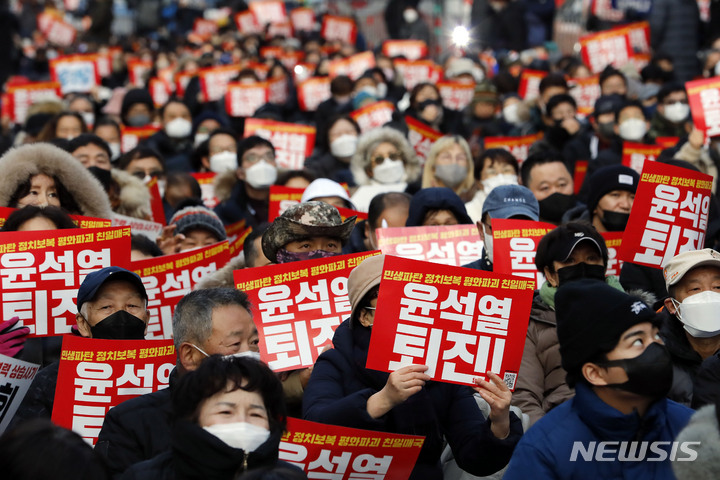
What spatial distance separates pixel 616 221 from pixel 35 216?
3.72 m

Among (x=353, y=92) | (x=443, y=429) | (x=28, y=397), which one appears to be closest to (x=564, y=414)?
(x=443, y=429)

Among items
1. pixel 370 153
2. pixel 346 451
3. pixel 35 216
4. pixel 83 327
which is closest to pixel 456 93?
pixel 370 153

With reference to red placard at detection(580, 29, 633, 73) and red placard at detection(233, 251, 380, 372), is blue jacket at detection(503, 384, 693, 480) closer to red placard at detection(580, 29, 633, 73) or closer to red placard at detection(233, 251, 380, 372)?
red placard at detection(233, 251, 380, 372)

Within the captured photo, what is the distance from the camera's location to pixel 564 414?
3.70 m

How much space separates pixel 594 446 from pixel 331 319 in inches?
91.3

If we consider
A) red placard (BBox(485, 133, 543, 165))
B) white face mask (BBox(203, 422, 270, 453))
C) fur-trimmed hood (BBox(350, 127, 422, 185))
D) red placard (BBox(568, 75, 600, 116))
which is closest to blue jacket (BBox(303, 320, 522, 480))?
white face mask (BBox(203, 422, 270, 453))

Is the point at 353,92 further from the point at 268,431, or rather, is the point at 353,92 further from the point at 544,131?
the point at 268,431

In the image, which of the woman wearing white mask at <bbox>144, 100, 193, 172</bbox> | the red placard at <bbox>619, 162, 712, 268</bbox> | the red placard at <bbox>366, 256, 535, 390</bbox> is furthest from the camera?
the woman wearing white mask at <bbox>144, 100, 193, 172</bbox>

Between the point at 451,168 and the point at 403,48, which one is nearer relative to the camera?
the point at 451,168

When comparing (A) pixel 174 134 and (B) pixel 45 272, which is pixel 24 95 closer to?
(A) pixel 174 134

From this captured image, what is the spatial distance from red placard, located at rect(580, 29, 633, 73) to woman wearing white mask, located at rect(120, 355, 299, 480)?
506 inches

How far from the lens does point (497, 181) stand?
846 centimetres

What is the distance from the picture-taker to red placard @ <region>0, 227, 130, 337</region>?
5.90m

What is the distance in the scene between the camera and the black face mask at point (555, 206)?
299 inches
